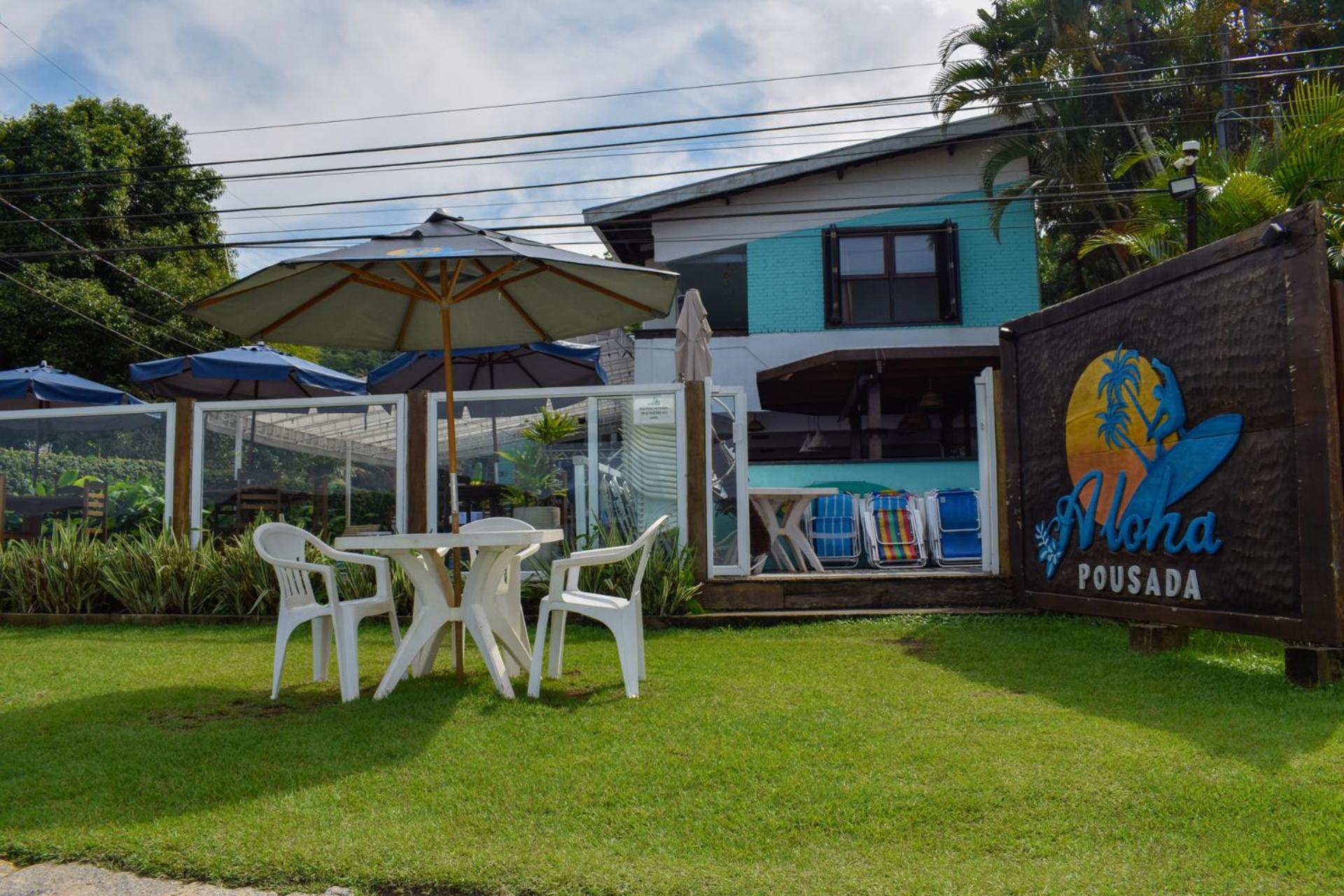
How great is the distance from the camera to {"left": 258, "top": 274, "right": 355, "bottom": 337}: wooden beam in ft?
19.9

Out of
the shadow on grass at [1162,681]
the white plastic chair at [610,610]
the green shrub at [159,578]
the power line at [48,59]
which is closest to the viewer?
the shadow on grass at [1162,681]

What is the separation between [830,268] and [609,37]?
490 cm

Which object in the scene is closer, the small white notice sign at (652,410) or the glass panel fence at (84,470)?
the small white notice sign at (652,410)

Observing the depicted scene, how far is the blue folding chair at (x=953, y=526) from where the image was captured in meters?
11.1

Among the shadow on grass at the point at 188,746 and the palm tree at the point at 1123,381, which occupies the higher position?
the palm tree at the point at 1123,381

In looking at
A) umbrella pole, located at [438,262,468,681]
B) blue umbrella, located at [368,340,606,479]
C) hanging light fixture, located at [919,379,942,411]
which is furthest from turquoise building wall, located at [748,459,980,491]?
umbrella pole, located at [438,262,468,681]

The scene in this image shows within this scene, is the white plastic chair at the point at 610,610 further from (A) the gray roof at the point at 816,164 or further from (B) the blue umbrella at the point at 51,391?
(A) the gray roof at the point at 816,164

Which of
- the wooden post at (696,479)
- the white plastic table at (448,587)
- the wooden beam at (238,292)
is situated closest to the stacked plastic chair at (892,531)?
the wooden post at (696,479)

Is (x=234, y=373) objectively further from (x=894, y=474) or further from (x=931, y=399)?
(x=931, y=399)

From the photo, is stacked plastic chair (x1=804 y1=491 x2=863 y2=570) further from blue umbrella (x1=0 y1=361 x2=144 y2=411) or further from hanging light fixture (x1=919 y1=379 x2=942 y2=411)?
blue umbrella (x1=0 y1=361 x2=144 y2=411)

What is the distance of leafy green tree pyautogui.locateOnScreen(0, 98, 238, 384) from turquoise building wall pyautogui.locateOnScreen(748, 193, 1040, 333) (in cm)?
1084

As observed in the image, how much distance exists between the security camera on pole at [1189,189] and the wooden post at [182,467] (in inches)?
347

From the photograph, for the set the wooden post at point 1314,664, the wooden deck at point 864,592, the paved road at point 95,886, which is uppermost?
the wooden deck at point 864,592

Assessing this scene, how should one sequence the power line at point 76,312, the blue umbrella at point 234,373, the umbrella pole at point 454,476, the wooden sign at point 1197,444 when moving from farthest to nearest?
the power line at point 76,312
the blue umbrella at point 234,373
the umbrella pole at point 454,476
the wooden sign at point 1197,444
